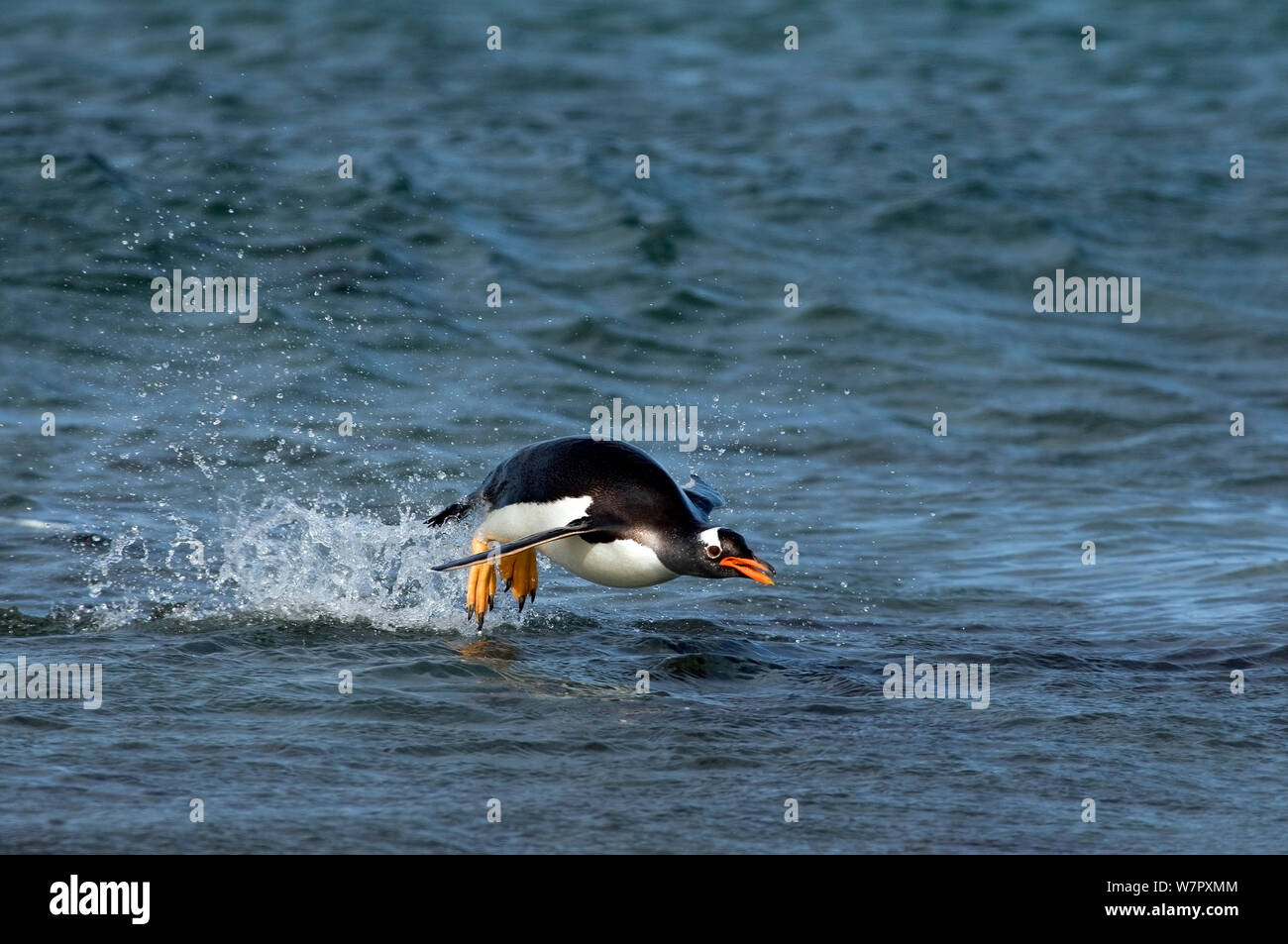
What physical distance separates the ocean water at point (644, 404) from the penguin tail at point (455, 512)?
0.22 metres

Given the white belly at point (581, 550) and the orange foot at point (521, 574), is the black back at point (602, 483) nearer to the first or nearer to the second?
the white belly at point (581, 550)

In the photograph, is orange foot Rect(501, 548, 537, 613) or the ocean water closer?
the ocean water

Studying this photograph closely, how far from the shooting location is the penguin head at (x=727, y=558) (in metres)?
6.66

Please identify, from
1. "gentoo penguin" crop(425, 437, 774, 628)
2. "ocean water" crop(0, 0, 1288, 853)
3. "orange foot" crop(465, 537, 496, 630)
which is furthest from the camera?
"orange foot" crop(465, 537, 496, 630)

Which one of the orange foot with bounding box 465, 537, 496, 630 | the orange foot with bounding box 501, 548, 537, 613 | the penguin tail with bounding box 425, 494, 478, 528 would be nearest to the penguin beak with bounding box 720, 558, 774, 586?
the orange foot with bounding box 501, 548, 537, 613

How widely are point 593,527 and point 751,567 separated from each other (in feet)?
2.66

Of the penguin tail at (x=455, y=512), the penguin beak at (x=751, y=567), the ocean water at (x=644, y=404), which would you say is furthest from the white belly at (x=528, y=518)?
the penguin beak at (x=751, y=567)

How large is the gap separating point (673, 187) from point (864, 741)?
537 inches

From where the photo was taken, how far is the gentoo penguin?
→ 6.85 meters

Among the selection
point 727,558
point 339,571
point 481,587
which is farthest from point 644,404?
point 727,558

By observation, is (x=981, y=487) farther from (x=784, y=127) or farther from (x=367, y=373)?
(x=784, y=127)

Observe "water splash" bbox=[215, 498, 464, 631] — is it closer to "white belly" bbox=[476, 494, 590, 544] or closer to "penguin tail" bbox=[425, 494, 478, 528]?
"penguin tail" bbox=[425, 494, 478, 528]

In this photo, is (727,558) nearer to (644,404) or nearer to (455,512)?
(455,512)

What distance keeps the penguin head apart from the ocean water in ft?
1.98
